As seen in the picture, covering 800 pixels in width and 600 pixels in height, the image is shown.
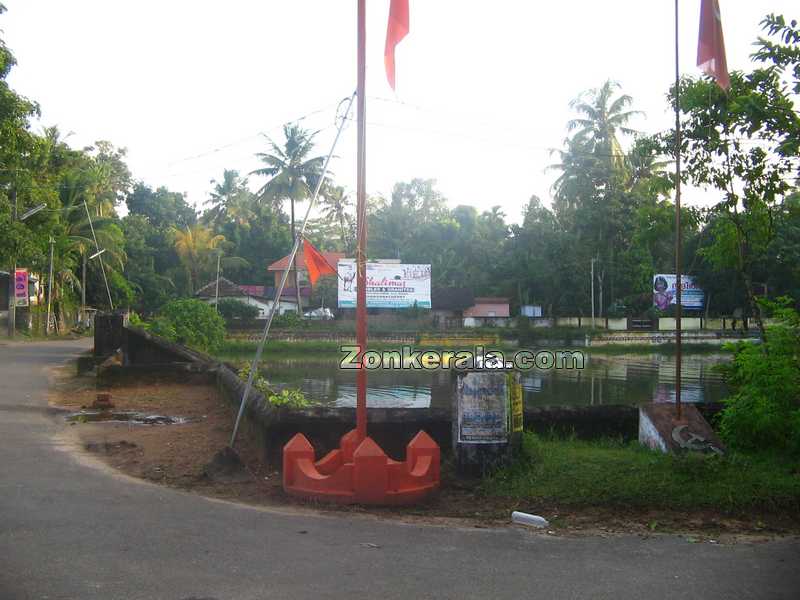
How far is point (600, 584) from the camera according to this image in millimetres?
4820

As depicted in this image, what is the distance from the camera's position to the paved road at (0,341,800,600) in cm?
457

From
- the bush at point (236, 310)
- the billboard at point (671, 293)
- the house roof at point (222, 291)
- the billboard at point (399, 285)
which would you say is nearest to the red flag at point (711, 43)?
the billboard at point (671, 293)

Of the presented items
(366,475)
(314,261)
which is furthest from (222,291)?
(366,475)

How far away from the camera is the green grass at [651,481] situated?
6.51 m

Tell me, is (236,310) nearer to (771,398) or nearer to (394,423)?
(394,423)

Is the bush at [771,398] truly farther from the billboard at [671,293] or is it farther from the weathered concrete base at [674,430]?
the billboard at [671,293]

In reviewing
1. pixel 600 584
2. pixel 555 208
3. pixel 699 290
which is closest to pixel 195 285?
pixel 555 208

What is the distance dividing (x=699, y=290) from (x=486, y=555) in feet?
150

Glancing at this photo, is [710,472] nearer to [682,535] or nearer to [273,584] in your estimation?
[682,535]

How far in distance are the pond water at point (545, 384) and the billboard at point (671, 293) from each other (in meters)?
5.41

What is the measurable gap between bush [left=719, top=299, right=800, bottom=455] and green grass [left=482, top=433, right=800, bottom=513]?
526 mm

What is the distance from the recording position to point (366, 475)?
6.61 metres

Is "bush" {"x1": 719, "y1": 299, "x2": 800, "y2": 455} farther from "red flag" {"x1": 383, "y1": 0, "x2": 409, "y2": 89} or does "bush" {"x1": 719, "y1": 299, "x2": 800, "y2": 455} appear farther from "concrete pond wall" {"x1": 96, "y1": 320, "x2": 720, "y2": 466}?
→ "red flag" {"x1": 383, "y1": 0, "x2": 409, "y2": 89}

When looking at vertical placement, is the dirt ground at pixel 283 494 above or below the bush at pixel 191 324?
below
